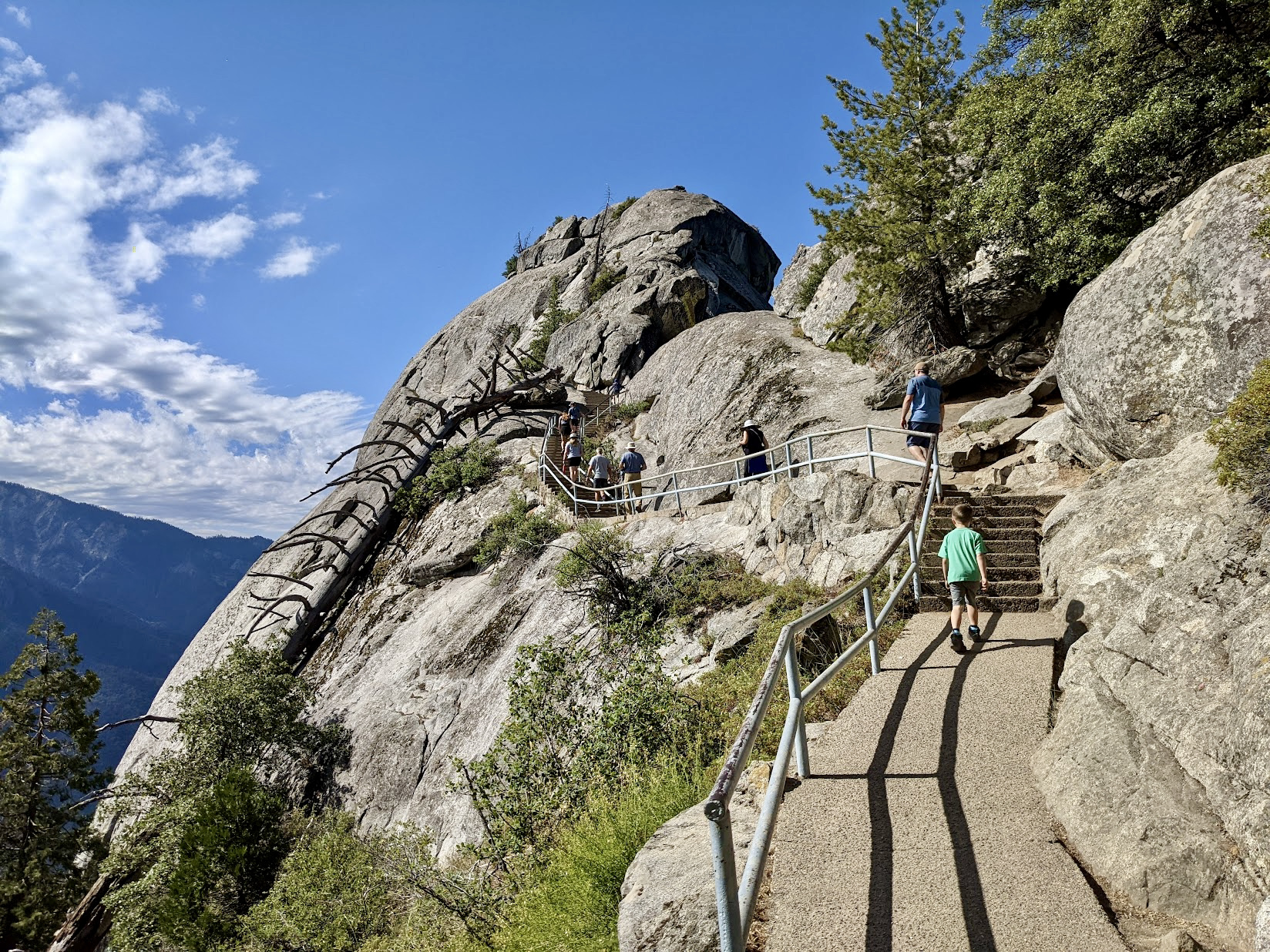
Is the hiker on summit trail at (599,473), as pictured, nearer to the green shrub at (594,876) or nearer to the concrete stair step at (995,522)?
the concrete stair step at (995,522)

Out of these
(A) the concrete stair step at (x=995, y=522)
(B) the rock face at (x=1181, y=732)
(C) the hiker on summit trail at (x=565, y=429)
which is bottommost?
(B) the rock face at (x=1181, y=732)

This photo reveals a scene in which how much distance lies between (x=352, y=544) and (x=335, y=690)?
7.75 meters

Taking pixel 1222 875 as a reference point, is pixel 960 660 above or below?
above

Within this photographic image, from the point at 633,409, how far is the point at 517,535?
11.2 metres

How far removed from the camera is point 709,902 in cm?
409

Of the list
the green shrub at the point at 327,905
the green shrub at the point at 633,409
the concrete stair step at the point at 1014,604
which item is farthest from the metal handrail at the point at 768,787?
the green shrub at the point at 633,409

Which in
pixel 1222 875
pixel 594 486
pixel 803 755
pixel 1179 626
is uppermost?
pixel 594 486

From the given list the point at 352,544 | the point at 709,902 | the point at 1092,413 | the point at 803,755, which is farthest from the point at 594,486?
the point at 709,902

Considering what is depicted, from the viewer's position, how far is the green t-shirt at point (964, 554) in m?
8.62

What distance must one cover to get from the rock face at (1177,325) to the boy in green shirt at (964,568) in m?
3.25

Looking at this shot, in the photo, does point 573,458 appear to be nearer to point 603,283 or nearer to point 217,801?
point 217,801

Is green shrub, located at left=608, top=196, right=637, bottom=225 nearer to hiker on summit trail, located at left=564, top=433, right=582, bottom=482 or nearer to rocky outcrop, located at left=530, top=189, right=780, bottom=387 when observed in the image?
rocky outcrop, located at left=530, top=189, right=780, bottom=387

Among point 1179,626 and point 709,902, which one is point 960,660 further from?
point 709,902

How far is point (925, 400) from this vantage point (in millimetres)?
13094
